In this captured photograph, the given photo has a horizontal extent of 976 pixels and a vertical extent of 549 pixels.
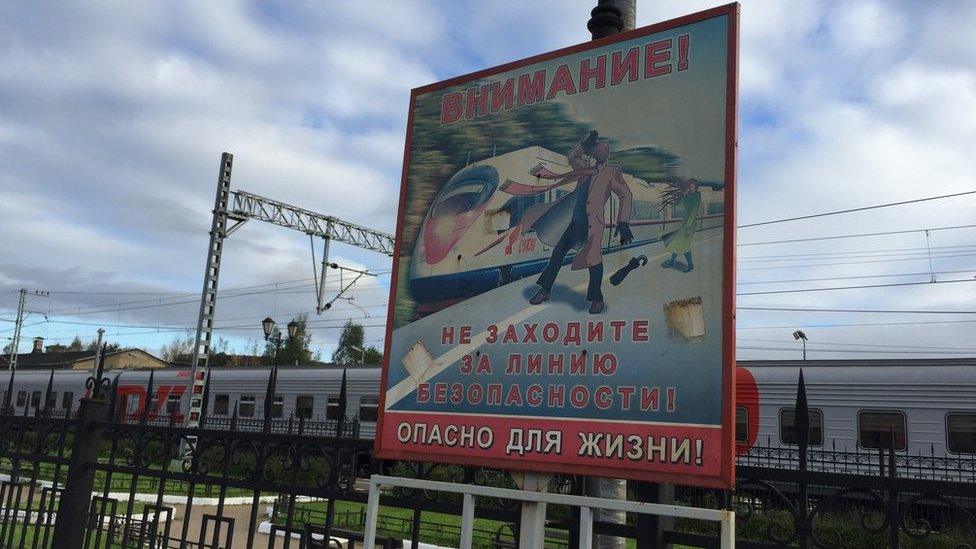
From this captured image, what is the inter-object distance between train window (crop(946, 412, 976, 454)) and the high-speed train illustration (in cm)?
1175

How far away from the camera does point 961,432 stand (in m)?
11.7

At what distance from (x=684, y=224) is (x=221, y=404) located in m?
21.7

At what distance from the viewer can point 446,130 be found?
10.2 ft

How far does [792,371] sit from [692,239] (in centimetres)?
1208

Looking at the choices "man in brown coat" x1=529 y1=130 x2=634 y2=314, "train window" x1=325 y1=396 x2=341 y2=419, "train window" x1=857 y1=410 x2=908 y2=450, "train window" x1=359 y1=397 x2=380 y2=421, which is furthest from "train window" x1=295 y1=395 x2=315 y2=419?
"man in brown coat" x1=529 y1=130 x2=634 y2=314

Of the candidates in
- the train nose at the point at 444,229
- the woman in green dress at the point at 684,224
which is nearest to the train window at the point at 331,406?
the train nose at the point at 444,229

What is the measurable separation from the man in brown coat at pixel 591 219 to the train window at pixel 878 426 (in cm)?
1176

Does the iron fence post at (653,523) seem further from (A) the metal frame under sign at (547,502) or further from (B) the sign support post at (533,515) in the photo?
(B) the sign support post at (533,515)

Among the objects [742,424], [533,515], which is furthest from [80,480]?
[742,424]

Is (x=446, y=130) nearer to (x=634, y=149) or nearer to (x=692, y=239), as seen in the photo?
(x=634, y=149)

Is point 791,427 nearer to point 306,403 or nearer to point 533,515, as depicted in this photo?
point 533,515

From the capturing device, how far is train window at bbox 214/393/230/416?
70.9ft

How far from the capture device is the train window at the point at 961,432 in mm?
11594

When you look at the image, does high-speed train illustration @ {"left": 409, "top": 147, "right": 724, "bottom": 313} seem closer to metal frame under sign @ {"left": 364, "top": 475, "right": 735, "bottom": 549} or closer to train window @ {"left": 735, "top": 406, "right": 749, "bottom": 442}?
metal frame under sign @ {"left": 364, "top": 475, "right": 735, "bottom": 549}
